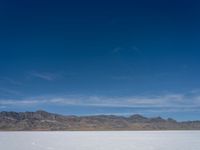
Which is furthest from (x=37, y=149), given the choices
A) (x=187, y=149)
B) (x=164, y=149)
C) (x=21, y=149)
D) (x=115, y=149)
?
(x=187, y=149)

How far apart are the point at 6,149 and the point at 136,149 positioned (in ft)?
43.9

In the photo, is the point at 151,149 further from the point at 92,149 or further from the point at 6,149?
the point at 6,149

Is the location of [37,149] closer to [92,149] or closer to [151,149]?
[92,149]

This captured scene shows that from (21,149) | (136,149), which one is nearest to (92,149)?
(136,149)

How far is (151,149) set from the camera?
3406cm

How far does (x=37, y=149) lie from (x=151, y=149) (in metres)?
11.9

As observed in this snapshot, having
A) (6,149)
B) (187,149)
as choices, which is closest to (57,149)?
(6,149)

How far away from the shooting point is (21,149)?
3341 centimetres

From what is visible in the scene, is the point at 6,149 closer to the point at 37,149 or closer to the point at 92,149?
the point at 37,149

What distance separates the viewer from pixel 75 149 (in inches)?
1366

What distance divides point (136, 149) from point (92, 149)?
15.2 feet

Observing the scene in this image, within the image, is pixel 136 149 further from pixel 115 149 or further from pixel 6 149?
pixel 6 149

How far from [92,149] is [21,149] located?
7318 mm

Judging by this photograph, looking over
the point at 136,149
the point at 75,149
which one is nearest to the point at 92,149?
the point at 75,149
